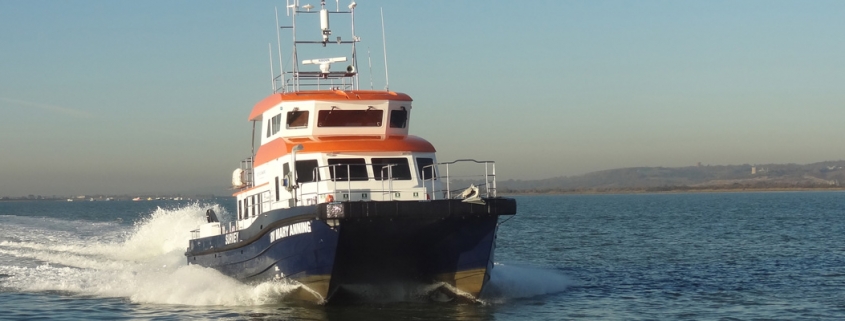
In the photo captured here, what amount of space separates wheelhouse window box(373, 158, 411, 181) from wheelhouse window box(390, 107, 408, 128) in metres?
1.21

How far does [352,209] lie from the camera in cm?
1541

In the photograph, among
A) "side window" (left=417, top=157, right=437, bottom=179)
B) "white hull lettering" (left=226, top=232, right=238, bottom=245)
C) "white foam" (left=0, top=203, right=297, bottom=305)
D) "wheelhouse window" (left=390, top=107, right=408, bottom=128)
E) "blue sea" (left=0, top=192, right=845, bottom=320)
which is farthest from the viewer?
"wheelhouse window" (left=390, top=107, right=408, bottom=128)

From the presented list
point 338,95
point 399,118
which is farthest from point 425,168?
point 338,95

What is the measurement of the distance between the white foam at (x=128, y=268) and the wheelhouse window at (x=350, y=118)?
3.23 meters

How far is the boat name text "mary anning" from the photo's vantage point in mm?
15891

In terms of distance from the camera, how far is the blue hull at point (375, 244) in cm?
1568

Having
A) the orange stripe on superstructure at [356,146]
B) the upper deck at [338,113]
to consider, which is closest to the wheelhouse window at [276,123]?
the upper deck at [338,113]

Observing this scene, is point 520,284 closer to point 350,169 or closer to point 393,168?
point 393,168

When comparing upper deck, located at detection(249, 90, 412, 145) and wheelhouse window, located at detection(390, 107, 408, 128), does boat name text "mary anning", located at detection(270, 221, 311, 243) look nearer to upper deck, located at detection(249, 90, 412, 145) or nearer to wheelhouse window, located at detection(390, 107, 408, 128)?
upper deck, located at detection(249, 90, 412, 145)

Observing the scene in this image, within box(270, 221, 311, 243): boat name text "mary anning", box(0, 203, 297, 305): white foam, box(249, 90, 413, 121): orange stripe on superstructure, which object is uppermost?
box(249, 90, 413, 121): orange stripe on superstructure

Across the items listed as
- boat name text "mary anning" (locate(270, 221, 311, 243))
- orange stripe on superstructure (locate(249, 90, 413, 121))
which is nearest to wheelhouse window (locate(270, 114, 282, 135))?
orange stripe on superstructure (locate(249, 90, 413, 121))

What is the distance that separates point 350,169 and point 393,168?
77 centimetres

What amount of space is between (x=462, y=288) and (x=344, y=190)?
2592 millimetres

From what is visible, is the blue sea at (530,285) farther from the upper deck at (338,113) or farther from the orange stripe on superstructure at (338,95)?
the orange stripe on superstructure at (338,95)
